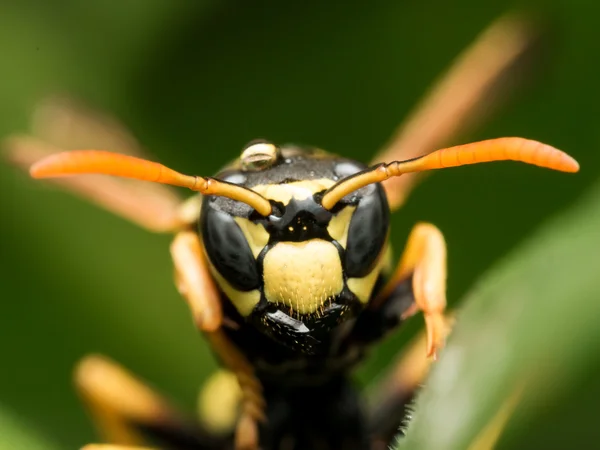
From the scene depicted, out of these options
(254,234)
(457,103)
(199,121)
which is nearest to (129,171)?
(254,234)

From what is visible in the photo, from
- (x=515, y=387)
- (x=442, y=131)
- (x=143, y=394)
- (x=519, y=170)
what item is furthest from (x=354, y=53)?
(x=515, y=387)

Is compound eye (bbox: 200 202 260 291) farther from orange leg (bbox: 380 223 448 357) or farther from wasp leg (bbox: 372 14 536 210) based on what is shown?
wasp leg (bbox: 372 14 536 210)

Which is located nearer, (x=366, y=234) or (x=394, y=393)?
(x=366, y=234)

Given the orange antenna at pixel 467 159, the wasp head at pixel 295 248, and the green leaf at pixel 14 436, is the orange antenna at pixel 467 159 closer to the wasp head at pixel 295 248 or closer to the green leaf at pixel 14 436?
the wasp head at pixel 295 248

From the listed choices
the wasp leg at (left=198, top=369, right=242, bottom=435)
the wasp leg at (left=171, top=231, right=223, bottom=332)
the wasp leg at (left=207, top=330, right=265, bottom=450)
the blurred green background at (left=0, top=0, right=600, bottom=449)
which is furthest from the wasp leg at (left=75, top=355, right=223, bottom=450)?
the wasp leg at (left=171, top=231, right=223, bottom=332)

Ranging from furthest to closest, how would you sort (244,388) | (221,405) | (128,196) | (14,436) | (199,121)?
(199,121), (221,405), (128,196), (244,388), (14,436)

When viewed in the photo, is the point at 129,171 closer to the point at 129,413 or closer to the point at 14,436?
the point at 14,436

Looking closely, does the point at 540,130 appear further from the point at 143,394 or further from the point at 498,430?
the point at 498,430

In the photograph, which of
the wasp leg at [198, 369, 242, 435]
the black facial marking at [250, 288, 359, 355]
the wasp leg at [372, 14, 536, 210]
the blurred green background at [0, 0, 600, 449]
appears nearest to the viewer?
the black facial marking at [250, 288, 359, 355]
